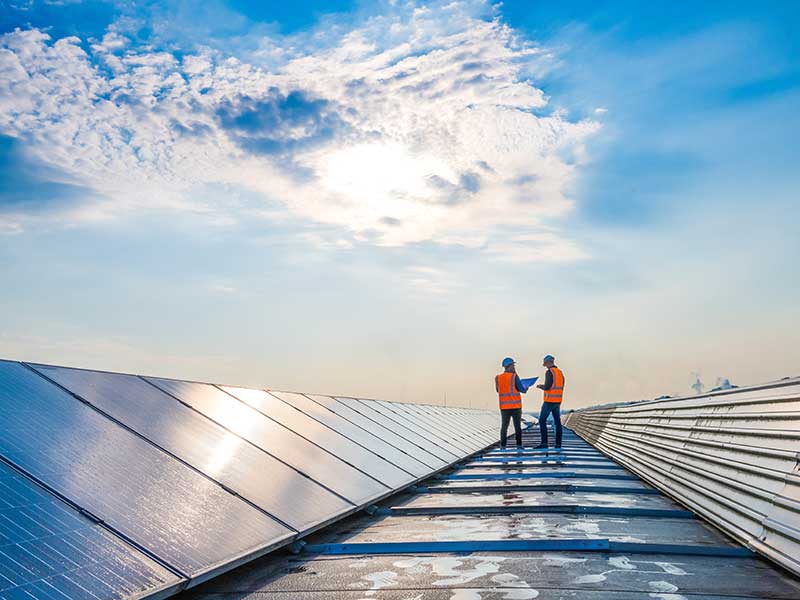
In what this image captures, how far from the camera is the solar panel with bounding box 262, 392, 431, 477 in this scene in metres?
10.3

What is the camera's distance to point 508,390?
17078 mm

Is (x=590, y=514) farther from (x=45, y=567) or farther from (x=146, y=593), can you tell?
(x=45, y=567)

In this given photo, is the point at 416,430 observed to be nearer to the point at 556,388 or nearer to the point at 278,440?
the point at 556,388

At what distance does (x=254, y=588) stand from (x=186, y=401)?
306cm

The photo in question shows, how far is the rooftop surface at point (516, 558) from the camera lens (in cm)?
457

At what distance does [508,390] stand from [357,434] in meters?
7.07

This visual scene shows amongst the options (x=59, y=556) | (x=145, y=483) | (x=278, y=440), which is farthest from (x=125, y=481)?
(x=278, y=440)

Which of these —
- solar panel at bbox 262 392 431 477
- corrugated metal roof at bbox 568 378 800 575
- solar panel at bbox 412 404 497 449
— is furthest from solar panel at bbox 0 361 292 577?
solar panel at bbox 412 404 497 449

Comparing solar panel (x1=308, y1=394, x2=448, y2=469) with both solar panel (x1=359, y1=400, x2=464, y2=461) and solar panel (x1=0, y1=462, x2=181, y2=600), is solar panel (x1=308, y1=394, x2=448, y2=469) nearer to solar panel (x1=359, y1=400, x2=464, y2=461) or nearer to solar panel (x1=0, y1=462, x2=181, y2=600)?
solar panel (x1=359, y1=400, x2=464, y2=461)

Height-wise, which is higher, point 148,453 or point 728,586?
point 148,453

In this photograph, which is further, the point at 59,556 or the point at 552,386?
the point at 552,386

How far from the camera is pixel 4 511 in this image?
3752 mm

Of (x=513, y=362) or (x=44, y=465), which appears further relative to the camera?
(x=513, y=362)

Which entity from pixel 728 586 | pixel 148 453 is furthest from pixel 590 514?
pixel 148 453
